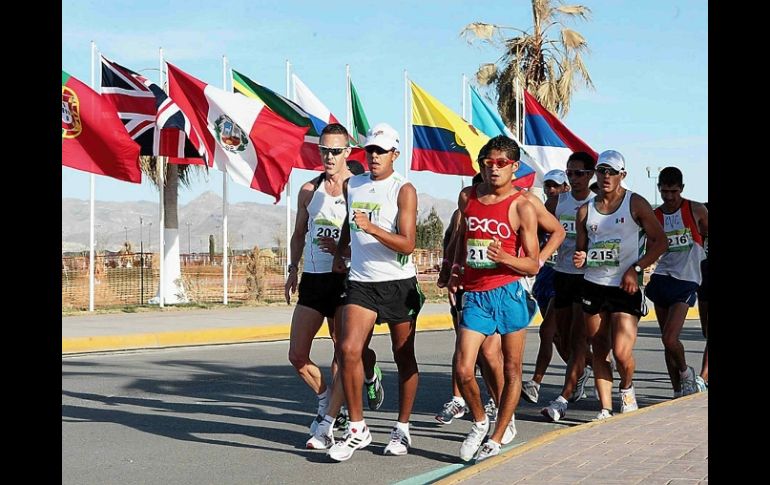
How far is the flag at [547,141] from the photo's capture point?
66.6ft

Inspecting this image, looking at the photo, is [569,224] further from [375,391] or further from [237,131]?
[237,131]

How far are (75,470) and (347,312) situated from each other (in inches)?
76.5

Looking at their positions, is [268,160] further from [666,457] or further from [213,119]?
[666,457]

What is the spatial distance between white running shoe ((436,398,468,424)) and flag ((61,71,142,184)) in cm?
1018

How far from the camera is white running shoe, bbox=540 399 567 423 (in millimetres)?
9398

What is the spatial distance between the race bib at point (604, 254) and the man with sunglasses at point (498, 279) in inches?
58.9

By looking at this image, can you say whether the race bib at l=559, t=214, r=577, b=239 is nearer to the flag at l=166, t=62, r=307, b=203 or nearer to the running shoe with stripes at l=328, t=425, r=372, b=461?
the running shoe with stripes at l=328, t=425, r=372, b=461

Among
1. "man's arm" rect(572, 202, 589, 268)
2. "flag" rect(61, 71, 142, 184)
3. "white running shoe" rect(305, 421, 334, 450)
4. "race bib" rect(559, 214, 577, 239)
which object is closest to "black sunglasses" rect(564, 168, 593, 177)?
"race bib" rect(559, 214, 577, 239)

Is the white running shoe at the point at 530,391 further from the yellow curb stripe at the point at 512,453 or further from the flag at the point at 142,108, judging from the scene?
the flag at the point at 142,108

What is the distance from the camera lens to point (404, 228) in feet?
25.2

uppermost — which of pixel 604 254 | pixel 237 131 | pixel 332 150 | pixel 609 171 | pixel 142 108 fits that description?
pixel 142 108

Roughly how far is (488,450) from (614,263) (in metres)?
2.29

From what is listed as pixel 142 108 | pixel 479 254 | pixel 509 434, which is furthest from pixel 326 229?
pixel 142 108

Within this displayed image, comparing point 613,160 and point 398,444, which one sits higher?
point 613,160
